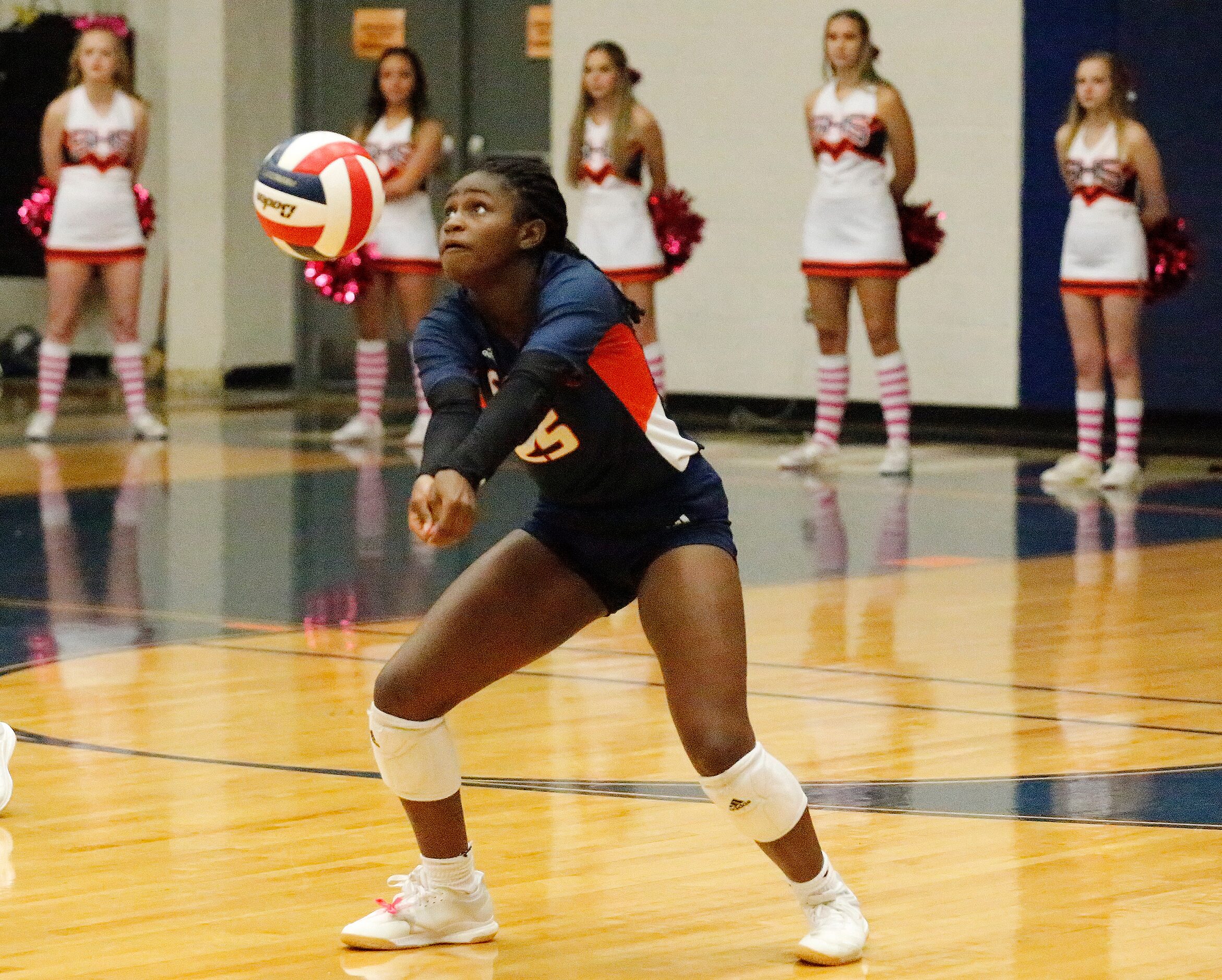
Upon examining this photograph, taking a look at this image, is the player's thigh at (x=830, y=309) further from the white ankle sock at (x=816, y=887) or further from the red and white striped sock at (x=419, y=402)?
the white ankle sock at (x=816, y=887)

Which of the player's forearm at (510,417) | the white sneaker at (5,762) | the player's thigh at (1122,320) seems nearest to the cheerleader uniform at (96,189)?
the player's thigh at (1122,320)

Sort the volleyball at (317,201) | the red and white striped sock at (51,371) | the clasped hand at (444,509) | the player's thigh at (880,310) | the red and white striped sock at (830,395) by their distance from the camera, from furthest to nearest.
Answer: the red and white striped sock at (51,371) → the red and white striped sock at (830,395) → the player's thigh at (880,310) → the volleyball at (317,201) → the clasped hand at (444,509)

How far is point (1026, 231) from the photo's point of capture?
13.4 m

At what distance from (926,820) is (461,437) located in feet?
5.18

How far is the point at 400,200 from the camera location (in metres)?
12.8

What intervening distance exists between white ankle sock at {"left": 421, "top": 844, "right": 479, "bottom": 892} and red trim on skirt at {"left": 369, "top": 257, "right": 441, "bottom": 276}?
9.09m

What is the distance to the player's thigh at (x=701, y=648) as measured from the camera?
12.4 ft

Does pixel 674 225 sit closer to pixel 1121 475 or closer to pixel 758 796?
pixel 1121 475

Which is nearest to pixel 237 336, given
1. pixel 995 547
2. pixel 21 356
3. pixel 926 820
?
pixel 21 356

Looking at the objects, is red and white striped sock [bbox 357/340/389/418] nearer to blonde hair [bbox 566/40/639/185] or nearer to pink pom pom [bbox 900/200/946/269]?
blonde hair [bbox 566/40/639/185]

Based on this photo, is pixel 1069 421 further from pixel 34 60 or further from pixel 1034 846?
pixel 1034 846

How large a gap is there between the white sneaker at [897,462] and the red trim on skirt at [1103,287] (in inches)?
46.6

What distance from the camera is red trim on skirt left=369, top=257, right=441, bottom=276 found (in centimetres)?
1285

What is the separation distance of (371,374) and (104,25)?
2.48 meters
